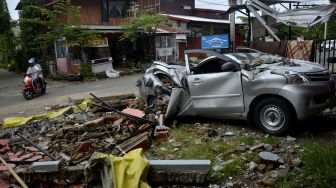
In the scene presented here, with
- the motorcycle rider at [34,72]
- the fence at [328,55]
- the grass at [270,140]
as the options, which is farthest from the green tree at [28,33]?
the grass at [270,140]

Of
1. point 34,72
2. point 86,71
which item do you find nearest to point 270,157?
point 34,72

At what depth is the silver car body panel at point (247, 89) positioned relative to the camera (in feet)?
20.1

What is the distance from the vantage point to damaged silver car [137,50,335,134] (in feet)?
20.2

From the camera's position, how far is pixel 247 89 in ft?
21.9

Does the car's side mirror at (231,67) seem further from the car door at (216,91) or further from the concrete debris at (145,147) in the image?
the concrete debris at (145,147)

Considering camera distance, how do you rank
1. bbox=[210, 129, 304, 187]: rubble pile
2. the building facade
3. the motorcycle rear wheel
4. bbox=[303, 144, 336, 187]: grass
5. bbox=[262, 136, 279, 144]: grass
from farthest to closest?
the building facade, the motorcycle rear wheel, bbox=[262, 136, 279, 144]: grass, bbox=[210, 129, 304, 187]: rubble pile, bbox=[303, 144, 336, 187]: grass

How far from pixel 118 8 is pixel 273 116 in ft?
70.4

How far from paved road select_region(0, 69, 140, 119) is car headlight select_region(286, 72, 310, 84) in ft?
28.1

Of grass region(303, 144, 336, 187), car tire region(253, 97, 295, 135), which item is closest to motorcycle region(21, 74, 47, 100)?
car tire region(253, 97, 295, 135)

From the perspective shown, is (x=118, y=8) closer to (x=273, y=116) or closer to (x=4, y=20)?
(x=4, y=20)

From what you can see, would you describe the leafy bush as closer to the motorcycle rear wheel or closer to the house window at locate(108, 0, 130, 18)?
the motorcycle rear wheel

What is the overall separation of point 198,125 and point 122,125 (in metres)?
1.68

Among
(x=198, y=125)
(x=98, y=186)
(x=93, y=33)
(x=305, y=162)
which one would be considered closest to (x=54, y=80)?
(x=93, y=33)

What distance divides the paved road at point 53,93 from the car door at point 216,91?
6809 millimetres
